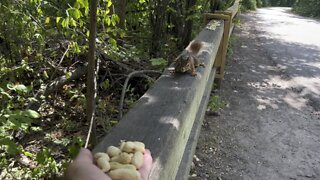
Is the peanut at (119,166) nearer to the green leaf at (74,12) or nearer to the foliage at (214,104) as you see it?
the green leaf at (74,12)

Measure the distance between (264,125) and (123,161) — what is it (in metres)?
4.30

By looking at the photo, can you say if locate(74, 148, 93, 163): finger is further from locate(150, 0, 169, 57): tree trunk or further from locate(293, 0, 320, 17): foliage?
locate(293, 0, 320, 17): foliage

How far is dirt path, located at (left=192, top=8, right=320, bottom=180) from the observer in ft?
13.7

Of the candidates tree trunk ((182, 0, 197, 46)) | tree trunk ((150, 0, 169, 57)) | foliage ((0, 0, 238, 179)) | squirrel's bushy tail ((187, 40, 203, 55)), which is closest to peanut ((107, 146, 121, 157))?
foliage ((0, 0, 238, 179))

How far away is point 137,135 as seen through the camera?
183 cm

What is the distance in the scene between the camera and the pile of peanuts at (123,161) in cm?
132

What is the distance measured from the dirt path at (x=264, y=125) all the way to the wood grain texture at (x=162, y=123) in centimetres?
159

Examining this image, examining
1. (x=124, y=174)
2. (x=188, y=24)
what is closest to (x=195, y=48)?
(x=124, y=174)

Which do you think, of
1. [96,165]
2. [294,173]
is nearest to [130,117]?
[96,165]

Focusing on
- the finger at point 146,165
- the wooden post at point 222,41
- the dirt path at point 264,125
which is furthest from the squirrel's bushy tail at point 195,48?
the wooden post at point 222,41

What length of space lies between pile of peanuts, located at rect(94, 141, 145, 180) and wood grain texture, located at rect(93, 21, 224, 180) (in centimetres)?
13

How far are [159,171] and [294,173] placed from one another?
2.97m

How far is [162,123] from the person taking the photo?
2.00 metres

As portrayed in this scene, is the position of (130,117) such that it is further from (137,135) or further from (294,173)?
(294,173)
